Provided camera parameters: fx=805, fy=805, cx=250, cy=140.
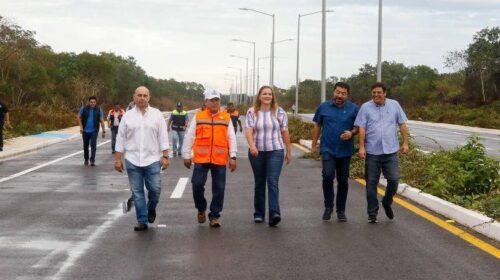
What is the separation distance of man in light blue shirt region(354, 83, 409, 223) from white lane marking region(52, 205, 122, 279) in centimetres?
321

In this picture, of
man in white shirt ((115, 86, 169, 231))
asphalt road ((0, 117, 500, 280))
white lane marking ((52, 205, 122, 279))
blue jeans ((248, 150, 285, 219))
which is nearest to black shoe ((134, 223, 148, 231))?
man in white shirt ((115, 86, 169, 231))

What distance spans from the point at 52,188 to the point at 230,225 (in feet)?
17.7

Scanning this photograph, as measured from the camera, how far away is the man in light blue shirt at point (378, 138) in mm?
9797

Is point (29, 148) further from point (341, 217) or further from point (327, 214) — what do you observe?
point (341, 217)

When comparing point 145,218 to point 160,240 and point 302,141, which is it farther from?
point 302,141

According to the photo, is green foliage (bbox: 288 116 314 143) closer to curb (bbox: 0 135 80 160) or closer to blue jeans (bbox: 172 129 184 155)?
blue jeans (bbox: 172 129 184 155)

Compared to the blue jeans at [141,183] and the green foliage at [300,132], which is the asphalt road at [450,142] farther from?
the blue jeans at [141,183]

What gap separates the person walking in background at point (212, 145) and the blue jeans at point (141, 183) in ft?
1.29

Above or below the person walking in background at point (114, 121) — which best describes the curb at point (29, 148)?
below

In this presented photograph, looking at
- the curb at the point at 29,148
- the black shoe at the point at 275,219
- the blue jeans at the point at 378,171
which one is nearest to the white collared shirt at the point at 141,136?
the black shoe at the point at 275,219

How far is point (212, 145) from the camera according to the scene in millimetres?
9398

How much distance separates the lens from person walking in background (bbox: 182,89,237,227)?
939cm

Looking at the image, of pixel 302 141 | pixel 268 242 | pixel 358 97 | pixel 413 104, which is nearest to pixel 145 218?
pixel 268 242

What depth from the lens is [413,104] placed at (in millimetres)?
82125
